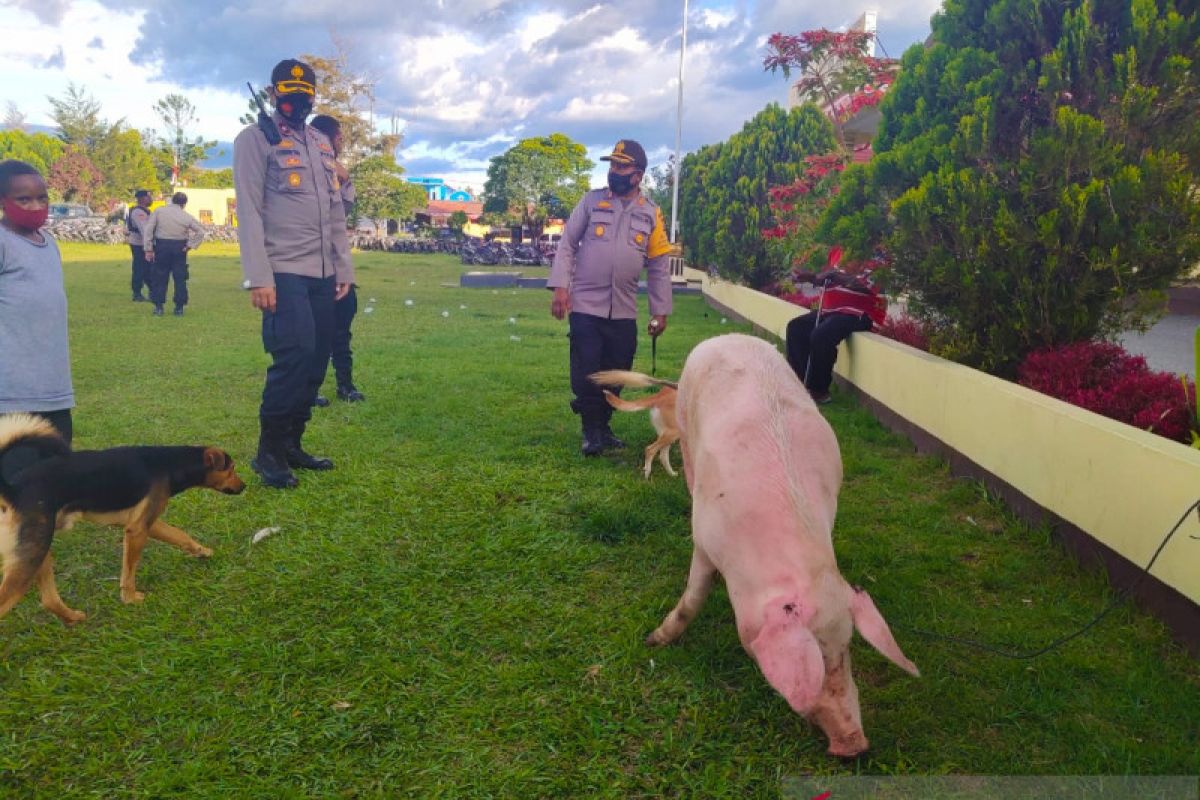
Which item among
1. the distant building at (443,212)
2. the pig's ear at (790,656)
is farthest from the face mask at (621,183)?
the distant building at (443,212)

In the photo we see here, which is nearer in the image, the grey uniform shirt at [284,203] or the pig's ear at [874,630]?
the pig's ear at [874,630]

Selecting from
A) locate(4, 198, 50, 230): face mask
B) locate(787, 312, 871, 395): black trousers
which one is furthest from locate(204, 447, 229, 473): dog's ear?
locate(787, 312, 871, 395): black trousers

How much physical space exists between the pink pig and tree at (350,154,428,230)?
166 feet

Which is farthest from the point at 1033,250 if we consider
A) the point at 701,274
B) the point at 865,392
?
the point at 701,274

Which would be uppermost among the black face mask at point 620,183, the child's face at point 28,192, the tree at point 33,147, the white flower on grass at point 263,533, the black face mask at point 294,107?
the tree at point 33,147

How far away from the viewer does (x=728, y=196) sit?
15.9 m

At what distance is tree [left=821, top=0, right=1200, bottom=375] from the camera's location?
512cm

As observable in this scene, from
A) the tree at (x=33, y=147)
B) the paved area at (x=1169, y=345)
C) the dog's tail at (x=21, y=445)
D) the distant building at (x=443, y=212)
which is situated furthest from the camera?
the distant building at (x=443, y=212)

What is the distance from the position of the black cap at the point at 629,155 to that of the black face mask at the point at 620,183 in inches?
4.1

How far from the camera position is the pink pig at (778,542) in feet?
7.44

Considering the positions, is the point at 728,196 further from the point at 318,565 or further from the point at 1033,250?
the point at 318,565

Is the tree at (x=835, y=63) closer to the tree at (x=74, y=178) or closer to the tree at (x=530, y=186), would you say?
the tree at (x=530, y=186)

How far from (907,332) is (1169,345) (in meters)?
3.31

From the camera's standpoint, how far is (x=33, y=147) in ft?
218
